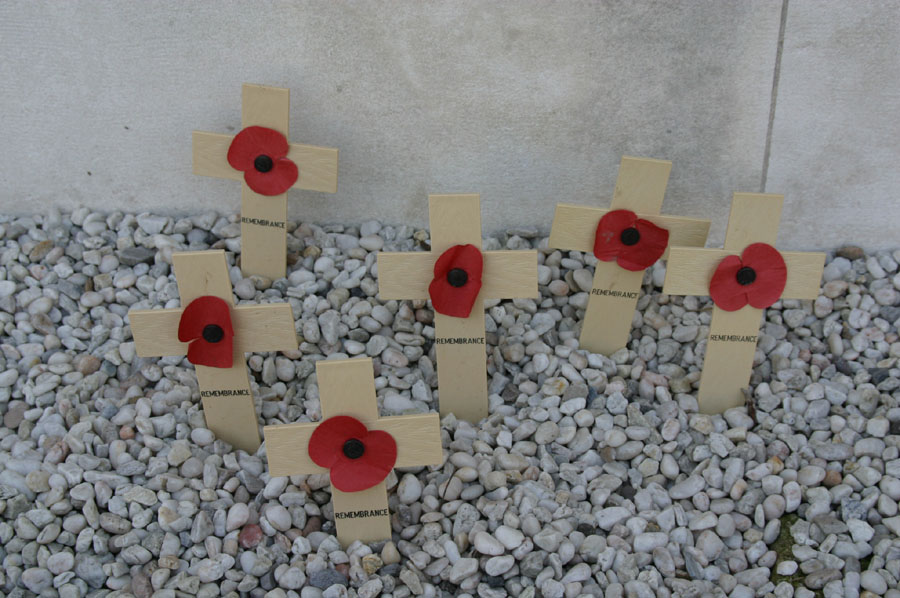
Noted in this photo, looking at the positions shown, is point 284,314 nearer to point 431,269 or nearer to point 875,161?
point 431,269

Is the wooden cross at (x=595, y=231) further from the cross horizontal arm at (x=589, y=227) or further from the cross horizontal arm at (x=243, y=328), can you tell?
the cross horizontal arm at (x=243, y=328)

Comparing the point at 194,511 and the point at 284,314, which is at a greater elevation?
the point at 284,314

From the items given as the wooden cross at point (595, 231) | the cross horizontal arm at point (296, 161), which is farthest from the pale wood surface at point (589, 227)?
the cross horizontal arm at point (296, 161)

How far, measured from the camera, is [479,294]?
7.29 ft

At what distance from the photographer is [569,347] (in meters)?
2.50

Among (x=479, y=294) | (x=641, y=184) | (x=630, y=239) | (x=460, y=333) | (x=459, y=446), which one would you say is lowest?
(x=459, y=446)

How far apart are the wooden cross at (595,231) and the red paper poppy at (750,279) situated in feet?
0.50

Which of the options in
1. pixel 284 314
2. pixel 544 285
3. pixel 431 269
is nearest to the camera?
pixel 284 314

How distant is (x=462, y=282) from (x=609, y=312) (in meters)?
0.56

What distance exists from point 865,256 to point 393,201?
1630mm

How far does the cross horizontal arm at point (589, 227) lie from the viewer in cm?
237

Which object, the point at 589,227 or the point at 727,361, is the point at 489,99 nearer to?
the point at 589,227

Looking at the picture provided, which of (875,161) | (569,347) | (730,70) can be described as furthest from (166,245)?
(875,161)

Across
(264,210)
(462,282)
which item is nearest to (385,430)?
(462,282)
